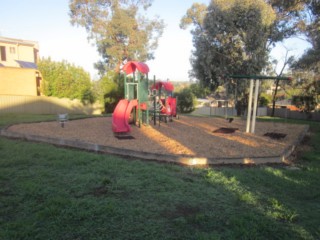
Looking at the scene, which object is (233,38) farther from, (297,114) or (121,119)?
(297,114)

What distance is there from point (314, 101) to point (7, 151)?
2146 centimetres

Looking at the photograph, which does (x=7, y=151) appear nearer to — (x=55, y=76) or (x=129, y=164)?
(x=129, y=164)

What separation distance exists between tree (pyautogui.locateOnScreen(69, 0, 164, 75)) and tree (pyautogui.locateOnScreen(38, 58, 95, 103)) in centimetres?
804

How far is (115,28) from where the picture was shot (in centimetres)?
3066

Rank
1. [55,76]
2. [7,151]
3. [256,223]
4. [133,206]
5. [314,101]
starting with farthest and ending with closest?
[55,76], [314,101], [7,151], [133,206], [256,223]

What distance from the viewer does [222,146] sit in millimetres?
7277

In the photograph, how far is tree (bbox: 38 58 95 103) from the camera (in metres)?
23.3

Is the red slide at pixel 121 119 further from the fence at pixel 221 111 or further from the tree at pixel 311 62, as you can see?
the fence at pixel 221 111

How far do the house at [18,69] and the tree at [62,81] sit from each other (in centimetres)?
243

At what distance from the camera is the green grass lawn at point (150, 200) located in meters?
2.81

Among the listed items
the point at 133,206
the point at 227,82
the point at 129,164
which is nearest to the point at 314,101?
the point at 227,82

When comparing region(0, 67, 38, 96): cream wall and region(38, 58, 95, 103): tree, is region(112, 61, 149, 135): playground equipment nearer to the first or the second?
region(38, 58, 95, 103): tree

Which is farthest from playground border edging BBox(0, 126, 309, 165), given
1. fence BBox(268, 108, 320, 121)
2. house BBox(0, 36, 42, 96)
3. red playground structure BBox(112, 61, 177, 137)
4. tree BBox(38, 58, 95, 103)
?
house BBox(0, 36, 42, 96)

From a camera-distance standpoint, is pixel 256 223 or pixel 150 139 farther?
pixel 150 139
